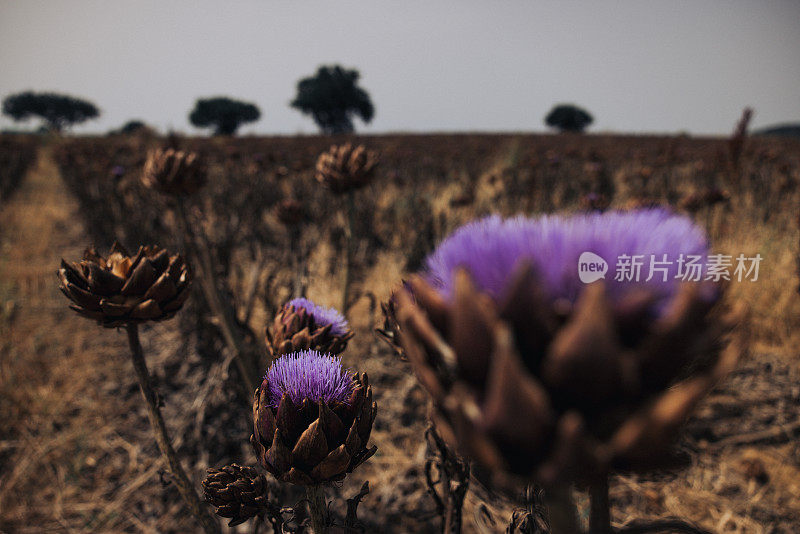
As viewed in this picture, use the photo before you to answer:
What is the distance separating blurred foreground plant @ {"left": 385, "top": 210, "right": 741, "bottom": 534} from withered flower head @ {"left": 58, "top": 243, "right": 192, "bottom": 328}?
0.72 meters

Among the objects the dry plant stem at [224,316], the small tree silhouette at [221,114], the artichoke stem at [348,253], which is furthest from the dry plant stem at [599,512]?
the small tree silhouette at [221,114]

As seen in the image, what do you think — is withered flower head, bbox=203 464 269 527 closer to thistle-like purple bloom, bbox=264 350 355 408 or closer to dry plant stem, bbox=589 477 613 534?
thistle-like purple bloom, bbox=264 350 355 408

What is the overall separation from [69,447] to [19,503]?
0.32 metres

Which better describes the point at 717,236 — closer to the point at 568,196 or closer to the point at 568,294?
the point at 568,196

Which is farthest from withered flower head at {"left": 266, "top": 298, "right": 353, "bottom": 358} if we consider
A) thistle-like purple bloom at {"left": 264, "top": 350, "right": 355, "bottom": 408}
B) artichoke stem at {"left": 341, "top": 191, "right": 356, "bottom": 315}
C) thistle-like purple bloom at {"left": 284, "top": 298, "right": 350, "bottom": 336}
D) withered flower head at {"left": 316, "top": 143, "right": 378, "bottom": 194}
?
withered flower head at {"left": 316, "top": 143, "right": 378, "bottom": 194}

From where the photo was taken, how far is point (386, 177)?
24.4ft

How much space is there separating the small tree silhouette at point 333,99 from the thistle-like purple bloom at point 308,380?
42.8 metres

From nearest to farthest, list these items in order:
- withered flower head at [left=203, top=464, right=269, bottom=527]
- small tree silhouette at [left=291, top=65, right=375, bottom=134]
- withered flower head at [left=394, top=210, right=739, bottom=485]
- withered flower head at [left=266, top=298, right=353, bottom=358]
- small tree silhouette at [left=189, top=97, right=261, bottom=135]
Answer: withered flower head at [left=394, top=210, right=739, bottom=485]
withered flower head at [left=203, top=464, right=269, bottom=527]
withered flower head at [left=266, top=298, right=353, bottom=358]
small tree silhouette at [left=291, top=65, right=375, bottom=134]
small tree silhouette at [left=189, top=97, right=261, bottom=135]

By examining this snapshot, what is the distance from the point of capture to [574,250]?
46cm

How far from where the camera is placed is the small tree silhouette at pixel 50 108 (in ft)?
153

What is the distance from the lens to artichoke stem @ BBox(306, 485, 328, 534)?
777 millimetres

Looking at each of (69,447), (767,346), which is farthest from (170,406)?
(767,346)

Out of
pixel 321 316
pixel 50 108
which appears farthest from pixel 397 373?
pixel 50 108

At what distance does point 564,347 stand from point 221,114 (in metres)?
51.3
